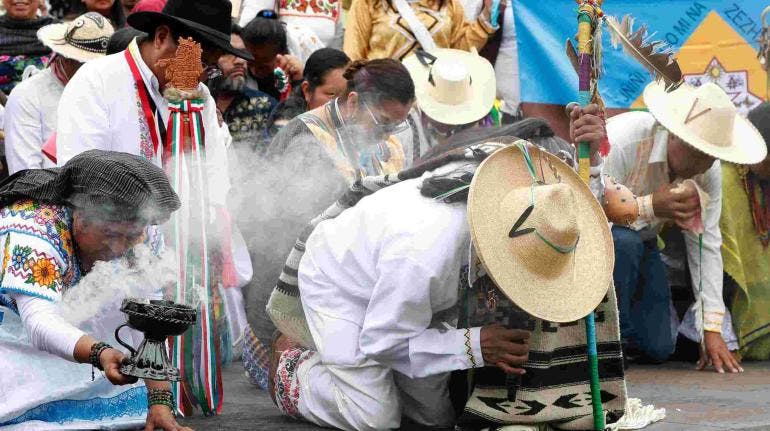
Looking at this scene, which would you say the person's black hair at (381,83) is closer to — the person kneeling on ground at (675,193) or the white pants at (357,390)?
the person kneeling on ground at (675,193)

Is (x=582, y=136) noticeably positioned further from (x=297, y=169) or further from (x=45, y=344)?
(x=45, y=344)

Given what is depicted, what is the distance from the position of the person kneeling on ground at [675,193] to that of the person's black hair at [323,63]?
4.49ft

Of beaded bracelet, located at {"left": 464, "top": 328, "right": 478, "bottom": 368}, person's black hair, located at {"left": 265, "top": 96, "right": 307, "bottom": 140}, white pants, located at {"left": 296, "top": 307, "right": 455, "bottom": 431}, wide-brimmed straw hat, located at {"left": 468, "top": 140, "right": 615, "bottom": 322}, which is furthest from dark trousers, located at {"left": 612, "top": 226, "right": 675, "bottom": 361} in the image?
beaded bracelet, located at {"left": 464, "top": 328, "right": 478, "bottom": 368}

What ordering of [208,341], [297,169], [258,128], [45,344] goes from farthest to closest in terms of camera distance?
[258,128]
[297,169]
[208,341]
[45,344]

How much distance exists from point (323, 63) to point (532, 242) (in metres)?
2.65

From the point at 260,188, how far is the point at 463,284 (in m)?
1.78

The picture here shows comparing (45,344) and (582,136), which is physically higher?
(582,136)

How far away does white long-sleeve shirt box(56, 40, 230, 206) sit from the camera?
161 inches

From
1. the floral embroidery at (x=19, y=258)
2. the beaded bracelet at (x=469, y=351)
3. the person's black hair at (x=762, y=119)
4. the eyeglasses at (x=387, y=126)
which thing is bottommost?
the beaded bracelet at (x=469, y=351)

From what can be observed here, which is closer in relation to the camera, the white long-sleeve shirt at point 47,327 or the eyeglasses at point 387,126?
the white long-sleeve shirt at point 47,327

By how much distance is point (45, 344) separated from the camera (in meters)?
3.29

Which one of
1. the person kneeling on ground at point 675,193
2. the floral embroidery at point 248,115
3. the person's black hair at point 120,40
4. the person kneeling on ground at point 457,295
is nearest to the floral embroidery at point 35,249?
the person kneeling on ground at point 457,295

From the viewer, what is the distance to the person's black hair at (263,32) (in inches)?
254

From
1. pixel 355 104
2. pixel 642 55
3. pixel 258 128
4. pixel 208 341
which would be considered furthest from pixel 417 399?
pixel 258 128
